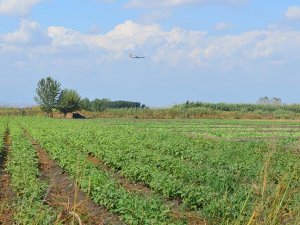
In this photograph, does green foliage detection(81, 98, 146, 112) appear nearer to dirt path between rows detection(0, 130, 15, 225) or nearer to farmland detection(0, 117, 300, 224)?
dirt path between rows detection(0, 130, 15, 225)

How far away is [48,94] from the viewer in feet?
246

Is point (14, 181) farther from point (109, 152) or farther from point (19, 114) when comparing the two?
point (19, 114)

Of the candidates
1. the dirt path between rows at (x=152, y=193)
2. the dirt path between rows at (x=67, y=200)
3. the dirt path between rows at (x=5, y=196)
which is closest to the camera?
the dirt path between rows at (x=67, y=200)

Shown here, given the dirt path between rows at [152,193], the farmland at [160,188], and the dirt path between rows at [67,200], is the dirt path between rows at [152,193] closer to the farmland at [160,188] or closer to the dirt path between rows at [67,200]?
the farmland at [160,188]

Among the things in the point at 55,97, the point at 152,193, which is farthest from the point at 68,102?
the point at 152,193

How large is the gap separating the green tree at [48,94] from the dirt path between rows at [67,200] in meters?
49.9

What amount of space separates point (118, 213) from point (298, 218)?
269 inches

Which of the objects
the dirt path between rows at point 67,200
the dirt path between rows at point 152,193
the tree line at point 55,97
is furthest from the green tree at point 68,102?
the dirt path between rows at point 152,193

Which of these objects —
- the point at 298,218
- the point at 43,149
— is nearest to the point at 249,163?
the point at 43,149

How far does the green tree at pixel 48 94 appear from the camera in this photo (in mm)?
75250

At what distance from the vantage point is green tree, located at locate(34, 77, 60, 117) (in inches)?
2963

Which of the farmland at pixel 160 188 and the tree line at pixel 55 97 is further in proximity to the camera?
the tree line at pixel 55 97

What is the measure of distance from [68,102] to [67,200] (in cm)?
7058

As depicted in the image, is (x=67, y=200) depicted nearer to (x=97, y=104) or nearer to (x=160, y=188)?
(x=160, y=188)
